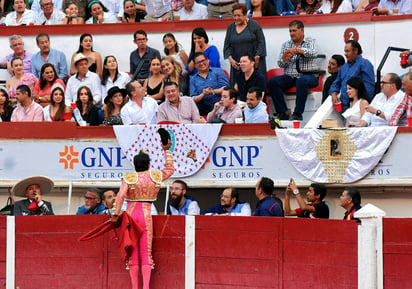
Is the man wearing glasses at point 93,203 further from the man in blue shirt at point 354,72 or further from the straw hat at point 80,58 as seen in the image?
the man in blue shirt at point 354,72

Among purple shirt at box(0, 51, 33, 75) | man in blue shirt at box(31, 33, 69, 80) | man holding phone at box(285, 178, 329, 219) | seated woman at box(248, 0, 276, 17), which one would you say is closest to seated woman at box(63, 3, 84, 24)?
purple shirt at box(0, 51, 33, 75)

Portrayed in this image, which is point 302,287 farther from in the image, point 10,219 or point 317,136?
point 10,219

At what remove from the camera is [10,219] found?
11633mm

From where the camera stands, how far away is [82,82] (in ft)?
46.0

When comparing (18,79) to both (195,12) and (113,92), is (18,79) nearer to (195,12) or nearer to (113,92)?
(113,92)

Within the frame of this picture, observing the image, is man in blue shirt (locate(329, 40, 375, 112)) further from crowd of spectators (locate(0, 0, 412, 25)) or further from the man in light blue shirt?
crowd of spectators (locate(0, 0, 412, 25))

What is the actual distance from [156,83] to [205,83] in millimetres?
611

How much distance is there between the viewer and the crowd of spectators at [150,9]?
1454 cm

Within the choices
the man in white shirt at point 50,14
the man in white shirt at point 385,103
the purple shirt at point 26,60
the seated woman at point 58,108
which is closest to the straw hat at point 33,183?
the seated woman at point 58,108

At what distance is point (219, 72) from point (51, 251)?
3079 mm

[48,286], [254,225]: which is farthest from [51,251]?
[254,225]

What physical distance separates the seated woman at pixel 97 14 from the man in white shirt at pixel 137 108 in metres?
2.73

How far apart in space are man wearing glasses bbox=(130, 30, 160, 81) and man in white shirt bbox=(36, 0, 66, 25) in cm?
186

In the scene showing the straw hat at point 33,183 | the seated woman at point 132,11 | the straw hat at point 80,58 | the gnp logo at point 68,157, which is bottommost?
the straw hat at point 33,183
